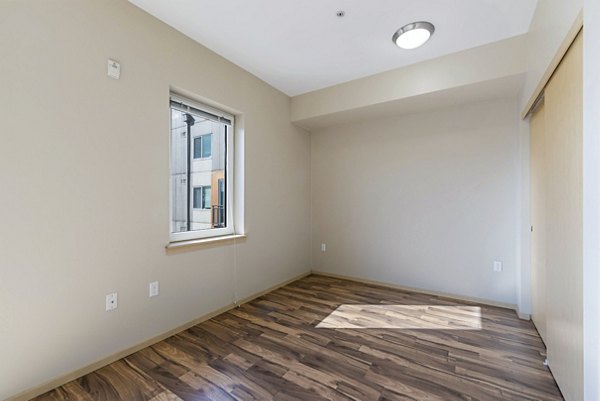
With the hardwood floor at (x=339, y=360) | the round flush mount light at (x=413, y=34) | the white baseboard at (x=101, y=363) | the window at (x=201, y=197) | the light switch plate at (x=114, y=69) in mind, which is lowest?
the hardwood floor at (x=339, y=360)

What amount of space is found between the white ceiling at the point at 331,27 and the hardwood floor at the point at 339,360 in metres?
2.61

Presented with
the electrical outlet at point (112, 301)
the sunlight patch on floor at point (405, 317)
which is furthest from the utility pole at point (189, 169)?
the sunlight patch on floor at point (405, 317)

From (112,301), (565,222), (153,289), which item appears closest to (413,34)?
(565,222)

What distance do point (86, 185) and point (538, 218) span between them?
11.7 ft

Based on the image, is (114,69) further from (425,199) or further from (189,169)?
(425,199)

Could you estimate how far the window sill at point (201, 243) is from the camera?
7.42 feet

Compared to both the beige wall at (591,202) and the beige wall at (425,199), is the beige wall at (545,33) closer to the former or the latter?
the beige wall at (591,202)

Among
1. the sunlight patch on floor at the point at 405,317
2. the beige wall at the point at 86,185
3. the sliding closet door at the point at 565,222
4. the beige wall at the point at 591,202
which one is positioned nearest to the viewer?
the beige wall at the point at 591,202

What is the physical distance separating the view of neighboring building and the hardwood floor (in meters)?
1.01

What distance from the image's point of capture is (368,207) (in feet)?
12.1

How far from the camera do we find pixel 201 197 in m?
2.70

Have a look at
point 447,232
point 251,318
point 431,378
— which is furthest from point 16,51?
point 447,232

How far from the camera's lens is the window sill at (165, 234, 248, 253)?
2.26 meters

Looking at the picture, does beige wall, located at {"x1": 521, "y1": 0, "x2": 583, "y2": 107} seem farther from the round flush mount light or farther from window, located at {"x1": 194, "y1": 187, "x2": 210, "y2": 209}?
window, located at {"x1": 194, "y1": 187, "x2": 210, "y2": 209}
